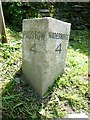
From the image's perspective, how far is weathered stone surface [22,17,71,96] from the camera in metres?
2.62

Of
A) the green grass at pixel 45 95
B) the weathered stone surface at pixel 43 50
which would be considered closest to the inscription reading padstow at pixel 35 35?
the weathered stone surface at pixel 43 50

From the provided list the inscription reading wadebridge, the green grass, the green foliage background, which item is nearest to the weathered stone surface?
the inscription reading wadebridge

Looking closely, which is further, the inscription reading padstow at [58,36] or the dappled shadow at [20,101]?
the inscription reading padstow at [58,36]

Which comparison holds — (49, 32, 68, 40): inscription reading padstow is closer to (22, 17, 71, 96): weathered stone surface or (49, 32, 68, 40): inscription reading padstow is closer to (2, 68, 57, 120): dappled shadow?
(22, 17, 71, 96): weathered stone surface

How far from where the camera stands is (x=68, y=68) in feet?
10.8

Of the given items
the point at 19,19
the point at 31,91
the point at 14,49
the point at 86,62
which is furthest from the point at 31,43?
the point at 19,19

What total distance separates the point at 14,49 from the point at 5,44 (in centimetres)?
24

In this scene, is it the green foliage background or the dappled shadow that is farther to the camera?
the green foliage background

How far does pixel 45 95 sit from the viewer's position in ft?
8.87

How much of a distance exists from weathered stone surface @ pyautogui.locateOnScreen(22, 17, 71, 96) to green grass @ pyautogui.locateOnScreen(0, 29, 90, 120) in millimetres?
105

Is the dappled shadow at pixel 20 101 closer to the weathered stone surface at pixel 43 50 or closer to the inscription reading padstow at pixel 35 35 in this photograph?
the weathered stone surface at pixel 43 50

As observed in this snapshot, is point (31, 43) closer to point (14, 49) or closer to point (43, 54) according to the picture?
point (43, 54)

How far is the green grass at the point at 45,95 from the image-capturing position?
98.4 inches

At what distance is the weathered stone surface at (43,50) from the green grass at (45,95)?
105 millimetres
